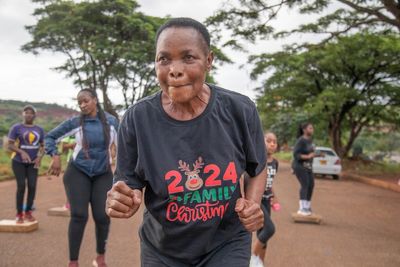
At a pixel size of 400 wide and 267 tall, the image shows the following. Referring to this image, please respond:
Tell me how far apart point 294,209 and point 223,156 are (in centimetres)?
848

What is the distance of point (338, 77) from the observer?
23406 mm

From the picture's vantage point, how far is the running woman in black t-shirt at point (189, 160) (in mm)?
2211

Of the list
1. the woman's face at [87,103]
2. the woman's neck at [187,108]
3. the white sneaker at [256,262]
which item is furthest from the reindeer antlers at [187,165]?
the white sneaker at [256,262]

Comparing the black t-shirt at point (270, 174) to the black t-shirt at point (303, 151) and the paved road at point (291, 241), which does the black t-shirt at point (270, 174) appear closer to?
the paved road at point (291, 241)

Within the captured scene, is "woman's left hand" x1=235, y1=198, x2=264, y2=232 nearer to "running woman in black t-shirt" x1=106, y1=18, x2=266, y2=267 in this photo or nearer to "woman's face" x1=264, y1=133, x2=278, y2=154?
"running woman in black t-shirt" x1=106, y1=18, x2=266, y2=267

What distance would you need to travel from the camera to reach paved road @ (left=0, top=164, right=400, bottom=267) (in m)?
5.57

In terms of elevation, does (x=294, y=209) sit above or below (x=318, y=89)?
below

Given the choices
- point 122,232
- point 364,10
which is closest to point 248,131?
point 122,232

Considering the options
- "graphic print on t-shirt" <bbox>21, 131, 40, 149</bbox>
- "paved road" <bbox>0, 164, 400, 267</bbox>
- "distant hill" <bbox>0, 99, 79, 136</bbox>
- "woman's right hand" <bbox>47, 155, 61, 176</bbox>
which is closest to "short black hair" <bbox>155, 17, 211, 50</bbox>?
"woman's right hand" <bbox>47, 155, 61, 176</bbox>

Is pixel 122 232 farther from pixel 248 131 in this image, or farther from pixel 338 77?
pixel 338 77

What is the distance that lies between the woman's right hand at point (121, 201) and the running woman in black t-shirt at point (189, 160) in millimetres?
14

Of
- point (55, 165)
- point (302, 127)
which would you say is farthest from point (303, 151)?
point (55, 165)

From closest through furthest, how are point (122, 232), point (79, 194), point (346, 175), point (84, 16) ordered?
1. point (79, 194)
2. point (122, 232)
3. point (346, 175)
4. point (84, 16)

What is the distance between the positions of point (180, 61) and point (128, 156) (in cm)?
53
